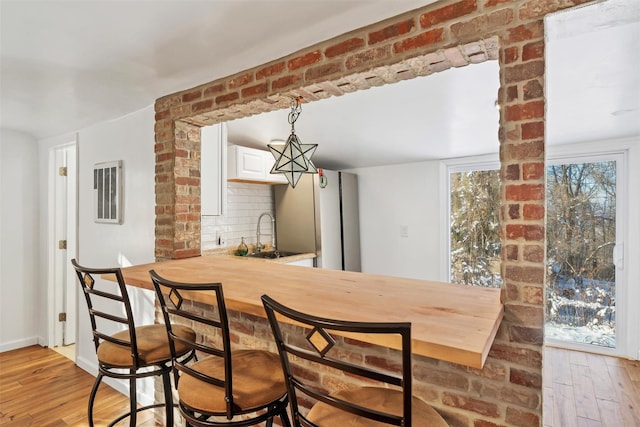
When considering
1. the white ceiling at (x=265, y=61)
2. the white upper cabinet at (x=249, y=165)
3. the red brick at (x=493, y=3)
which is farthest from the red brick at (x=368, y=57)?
the white upper cabinet at (x=249, y=165)

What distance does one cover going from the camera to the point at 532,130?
→ 117cm

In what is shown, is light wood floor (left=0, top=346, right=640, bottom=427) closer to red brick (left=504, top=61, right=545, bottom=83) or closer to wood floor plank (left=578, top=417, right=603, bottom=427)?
wood floor plank (left=578, top=417, right=603, bottom=427)

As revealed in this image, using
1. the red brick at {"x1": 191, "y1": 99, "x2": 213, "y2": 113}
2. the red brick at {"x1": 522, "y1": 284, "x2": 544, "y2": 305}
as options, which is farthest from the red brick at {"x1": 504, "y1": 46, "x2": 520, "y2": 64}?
the red brick at {"x1": 191, "y1": 99, "x2": 213, "y2": 113}

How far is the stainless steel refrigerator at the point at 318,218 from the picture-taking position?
3.95 meters

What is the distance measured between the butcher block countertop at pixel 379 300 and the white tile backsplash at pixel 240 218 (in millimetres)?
1517

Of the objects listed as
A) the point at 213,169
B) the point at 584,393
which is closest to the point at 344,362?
the point at 213,169

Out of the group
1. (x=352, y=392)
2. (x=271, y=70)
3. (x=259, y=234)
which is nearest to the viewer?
(x=352, y=392)

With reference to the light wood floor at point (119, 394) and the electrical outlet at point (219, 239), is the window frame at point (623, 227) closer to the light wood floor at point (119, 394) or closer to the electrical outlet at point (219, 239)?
the light wood floor at point (119, 394)

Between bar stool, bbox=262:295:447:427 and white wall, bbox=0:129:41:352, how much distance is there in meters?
4.01

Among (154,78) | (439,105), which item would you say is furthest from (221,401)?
(439,105)

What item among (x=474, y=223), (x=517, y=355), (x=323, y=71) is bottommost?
(x=517, y=355)

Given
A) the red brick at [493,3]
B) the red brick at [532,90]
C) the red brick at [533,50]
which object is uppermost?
the red brick at [493,3]

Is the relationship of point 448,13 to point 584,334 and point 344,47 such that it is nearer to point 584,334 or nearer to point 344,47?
point 344,47

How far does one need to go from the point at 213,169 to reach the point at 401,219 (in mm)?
2711
